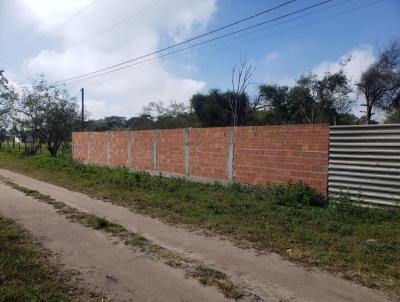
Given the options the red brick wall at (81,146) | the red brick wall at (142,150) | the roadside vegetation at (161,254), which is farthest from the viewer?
the red brick wall at (81,146)

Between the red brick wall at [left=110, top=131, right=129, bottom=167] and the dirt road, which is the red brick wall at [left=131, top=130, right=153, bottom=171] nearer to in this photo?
the red brick wall at [left=110, top=131, right=129, bottom=167]

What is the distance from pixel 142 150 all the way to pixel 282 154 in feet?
24.9

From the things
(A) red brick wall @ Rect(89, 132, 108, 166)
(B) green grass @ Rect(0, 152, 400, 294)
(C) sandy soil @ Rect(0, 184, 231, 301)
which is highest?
(A) red brick wall @ Rect(89, 132, 108, 166)

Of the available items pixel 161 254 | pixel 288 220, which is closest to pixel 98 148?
pixel 288 220

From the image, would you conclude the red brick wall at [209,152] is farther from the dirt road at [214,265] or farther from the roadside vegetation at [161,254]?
the roadside vegetation at [161,254]

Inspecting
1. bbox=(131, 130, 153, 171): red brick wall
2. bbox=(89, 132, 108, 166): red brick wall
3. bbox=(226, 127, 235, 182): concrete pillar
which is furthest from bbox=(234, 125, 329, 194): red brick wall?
bbox=(89, 132, 108, 166): red brick wall

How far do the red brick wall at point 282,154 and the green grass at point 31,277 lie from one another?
6.12 meters

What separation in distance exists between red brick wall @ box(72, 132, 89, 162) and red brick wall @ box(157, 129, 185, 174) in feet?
25.8

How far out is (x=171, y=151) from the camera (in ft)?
48.6

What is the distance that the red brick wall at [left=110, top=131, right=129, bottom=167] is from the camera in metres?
17.9

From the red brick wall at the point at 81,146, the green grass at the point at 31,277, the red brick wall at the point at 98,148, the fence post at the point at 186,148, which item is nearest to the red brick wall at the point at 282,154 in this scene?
the fence post at the point at 186,148

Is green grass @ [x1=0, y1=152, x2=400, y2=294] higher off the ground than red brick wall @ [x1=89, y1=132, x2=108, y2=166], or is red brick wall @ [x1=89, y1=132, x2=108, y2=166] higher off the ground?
red brick wall @ [x1=89, y1=132, x2=108, y2=166]

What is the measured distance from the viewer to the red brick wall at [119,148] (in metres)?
17.9

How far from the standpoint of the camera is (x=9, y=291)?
4.13m
